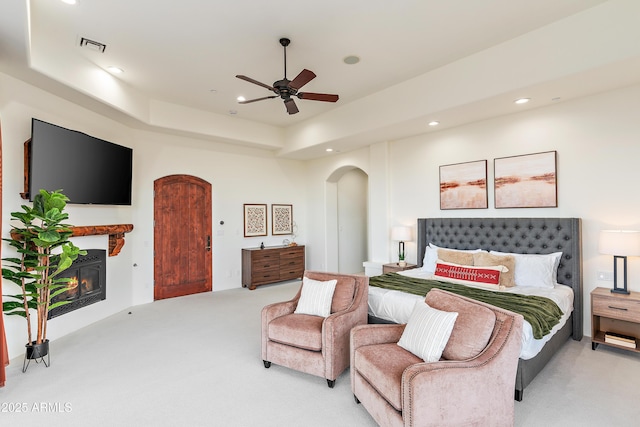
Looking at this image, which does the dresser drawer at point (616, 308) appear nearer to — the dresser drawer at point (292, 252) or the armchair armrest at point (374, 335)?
the armchair armrest at point (374, 335)

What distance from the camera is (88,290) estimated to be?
14.5 feet

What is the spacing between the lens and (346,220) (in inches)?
312

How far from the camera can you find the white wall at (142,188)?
3.44 m

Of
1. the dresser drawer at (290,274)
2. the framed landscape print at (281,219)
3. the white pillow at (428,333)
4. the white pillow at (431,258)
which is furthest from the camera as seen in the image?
the framed landscape print at (281,219)

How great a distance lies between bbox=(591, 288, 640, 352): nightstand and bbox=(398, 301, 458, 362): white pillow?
90.9 inches

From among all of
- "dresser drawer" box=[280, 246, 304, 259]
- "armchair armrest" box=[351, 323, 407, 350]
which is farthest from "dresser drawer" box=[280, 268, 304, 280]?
"armchair armrest" box=[351, 323, 407, 350]

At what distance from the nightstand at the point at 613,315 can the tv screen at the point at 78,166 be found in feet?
19.9

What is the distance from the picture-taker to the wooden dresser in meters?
6.50

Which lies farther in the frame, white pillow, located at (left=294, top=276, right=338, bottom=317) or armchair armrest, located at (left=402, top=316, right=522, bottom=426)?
white pillow, located at (left=294, top=276, right=338, bottom=317)

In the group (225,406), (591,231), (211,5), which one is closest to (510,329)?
(225,406)

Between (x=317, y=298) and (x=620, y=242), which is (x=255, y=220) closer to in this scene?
(x=317, y=298)

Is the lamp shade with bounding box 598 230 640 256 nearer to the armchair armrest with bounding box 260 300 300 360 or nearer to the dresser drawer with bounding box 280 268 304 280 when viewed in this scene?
the armchair armrest with bounding box 260 300 300 360

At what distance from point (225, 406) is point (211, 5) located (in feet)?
11.2

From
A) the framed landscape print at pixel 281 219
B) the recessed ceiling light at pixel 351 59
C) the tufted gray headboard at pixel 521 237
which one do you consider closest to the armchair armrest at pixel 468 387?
the tufted gray headboard at pixel 521 237
